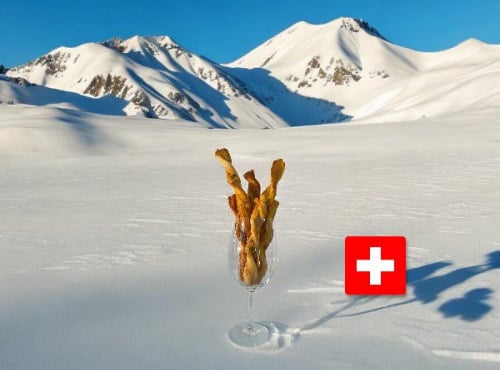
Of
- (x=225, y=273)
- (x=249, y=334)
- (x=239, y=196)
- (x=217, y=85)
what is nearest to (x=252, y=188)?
(x=239, y=196)

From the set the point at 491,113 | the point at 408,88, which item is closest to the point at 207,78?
the point at 408,88

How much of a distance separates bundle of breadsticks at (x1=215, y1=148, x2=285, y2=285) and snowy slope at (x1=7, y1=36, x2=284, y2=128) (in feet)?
311

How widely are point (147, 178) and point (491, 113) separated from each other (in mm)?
19413

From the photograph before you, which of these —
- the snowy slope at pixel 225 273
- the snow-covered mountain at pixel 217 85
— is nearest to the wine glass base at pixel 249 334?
the snowy slope at pixel 225 273

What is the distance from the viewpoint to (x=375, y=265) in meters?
3.15

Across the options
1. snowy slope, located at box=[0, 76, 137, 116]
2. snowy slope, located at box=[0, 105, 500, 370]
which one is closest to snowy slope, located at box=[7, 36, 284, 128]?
snowy slope, located at box=[0, 76, 137, 116]

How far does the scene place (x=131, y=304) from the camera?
3.18 metres

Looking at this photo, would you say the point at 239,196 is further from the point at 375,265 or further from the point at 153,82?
the point at 153,82

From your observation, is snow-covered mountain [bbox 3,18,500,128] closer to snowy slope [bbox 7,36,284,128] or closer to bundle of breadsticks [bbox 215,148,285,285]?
snowy slope [bbox 7,36,284,128]

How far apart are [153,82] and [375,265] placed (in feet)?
479

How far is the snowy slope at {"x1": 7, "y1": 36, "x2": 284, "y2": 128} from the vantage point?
127 meters

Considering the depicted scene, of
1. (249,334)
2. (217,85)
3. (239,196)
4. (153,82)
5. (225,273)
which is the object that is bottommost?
(249,334)

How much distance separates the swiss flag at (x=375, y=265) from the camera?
9.99ft

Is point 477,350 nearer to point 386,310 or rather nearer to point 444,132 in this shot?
point 386,310
